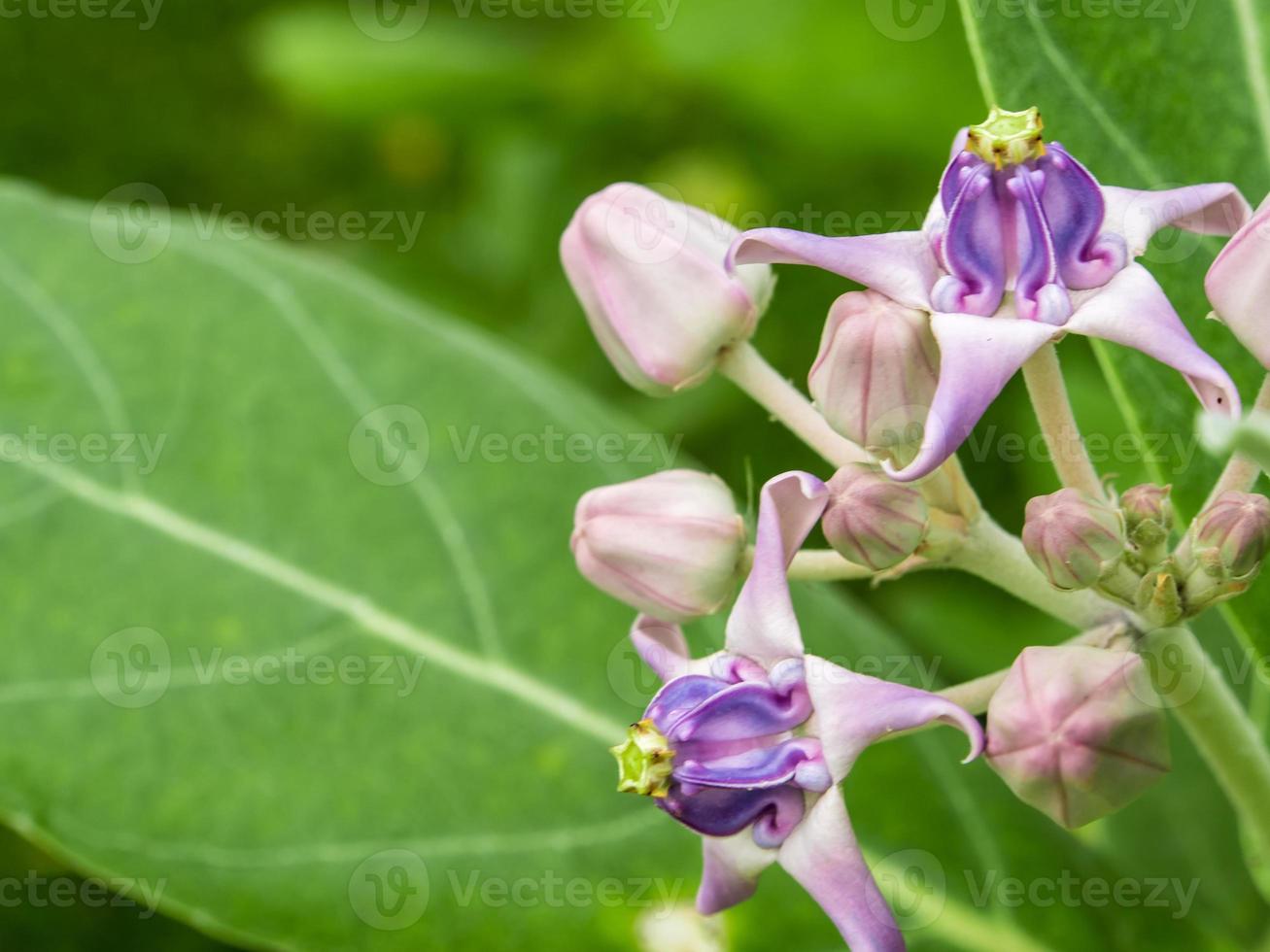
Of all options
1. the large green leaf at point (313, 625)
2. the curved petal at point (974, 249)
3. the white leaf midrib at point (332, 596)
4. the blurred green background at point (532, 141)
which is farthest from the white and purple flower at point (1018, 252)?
the blurred green background at point (532, 141)

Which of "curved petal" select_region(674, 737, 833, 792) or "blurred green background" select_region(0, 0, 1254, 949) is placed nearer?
"curved petal" select_region(674, 737, 833, 792)

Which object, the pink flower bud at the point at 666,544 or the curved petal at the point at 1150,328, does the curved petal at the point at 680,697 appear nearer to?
the pink flower bud at the point at 666,544

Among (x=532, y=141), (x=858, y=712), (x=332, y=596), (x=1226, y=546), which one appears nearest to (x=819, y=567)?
(x=858, y=712)

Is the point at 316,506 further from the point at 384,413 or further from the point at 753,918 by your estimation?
the point at 753,918

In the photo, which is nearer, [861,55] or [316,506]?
[316,506]

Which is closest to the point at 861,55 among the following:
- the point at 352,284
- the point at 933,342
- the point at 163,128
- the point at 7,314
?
the point at 352,284

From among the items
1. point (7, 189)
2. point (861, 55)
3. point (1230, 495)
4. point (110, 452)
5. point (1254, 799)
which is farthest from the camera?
point (861, 55)

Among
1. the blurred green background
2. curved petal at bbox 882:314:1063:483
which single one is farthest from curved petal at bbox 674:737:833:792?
the blurred green background

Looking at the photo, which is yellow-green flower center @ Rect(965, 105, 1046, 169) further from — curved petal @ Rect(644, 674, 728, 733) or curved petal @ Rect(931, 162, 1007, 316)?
curved petal @ Rect(644, 674, 728, 733)

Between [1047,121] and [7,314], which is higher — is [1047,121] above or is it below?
above
